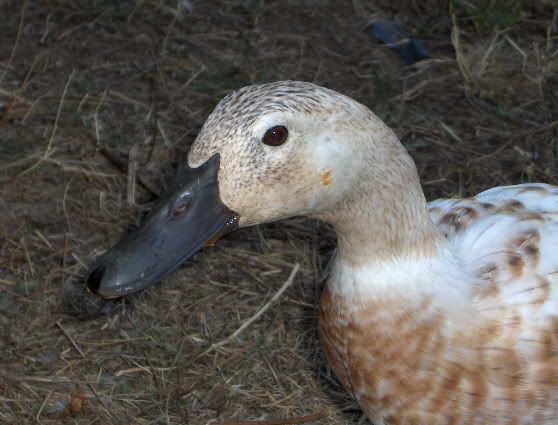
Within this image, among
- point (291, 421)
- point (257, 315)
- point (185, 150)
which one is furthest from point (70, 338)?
point (185, 150)

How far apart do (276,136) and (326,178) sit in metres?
0.15

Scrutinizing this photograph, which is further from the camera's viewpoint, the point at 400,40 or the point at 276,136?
the point at 400,40

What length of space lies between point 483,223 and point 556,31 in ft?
7.40

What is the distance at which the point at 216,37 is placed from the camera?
176 inches

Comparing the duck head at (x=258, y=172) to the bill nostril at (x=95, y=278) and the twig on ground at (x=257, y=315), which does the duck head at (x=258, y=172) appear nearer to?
the bill nostril at (x=95, y=278)

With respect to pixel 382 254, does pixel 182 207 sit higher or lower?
higher

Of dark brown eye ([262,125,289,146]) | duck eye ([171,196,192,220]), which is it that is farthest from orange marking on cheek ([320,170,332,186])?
duck eye ([171,196,192,220])

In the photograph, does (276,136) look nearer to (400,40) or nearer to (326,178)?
(326,178)

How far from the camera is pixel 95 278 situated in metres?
2.05

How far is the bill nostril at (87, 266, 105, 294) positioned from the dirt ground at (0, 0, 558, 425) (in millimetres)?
1083

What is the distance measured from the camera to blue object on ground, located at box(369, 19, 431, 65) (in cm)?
430

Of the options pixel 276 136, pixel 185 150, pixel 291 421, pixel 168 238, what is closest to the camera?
pixel 276 136

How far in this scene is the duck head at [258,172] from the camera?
1955 millimetres

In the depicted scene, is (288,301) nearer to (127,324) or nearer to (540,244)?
(127,324)
